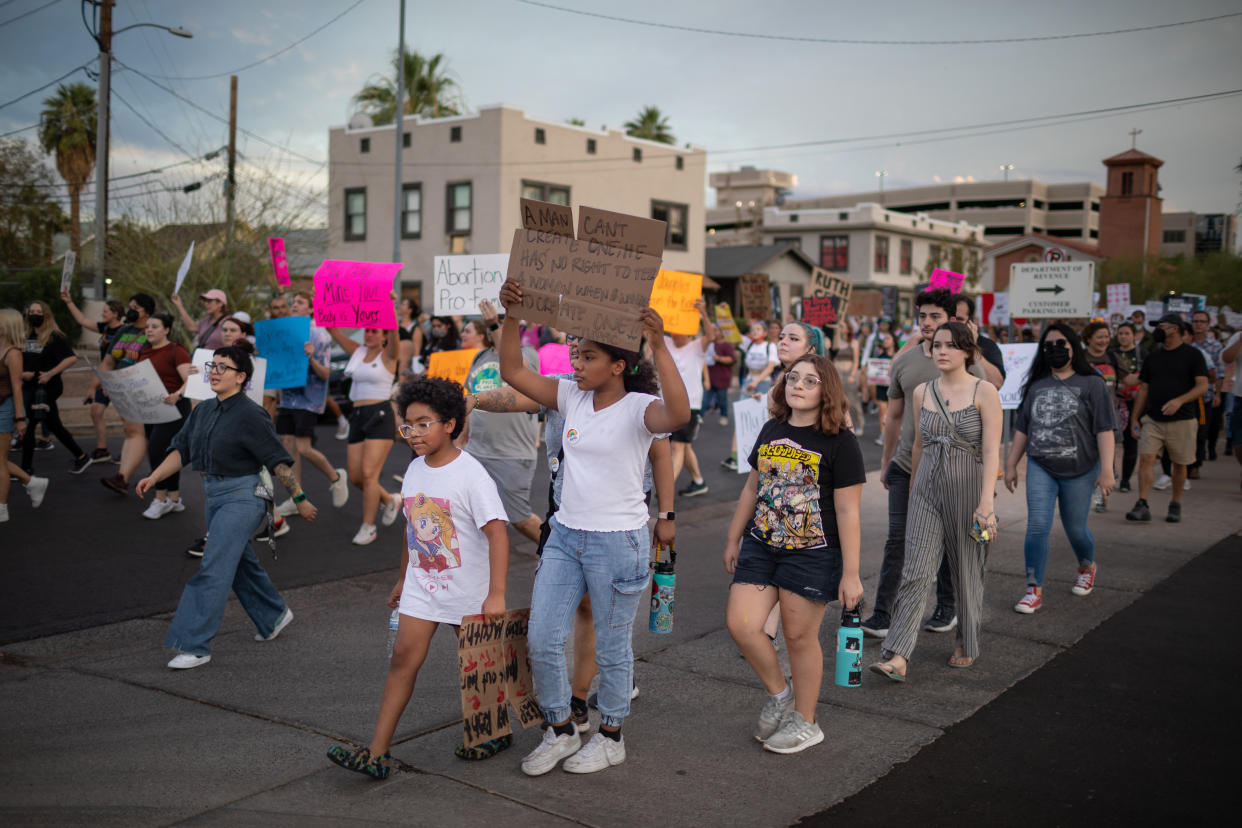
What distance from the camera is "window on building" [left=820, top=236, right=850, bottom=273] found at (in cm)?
5644

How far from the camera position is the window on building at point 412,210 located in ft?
116

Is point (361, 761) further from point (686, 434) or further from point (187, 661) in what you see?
point (686, 434)

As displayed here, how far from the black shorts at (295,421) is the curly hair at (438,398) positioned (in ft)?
17.3

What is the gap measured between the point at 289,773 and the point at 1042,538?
16.0 feet

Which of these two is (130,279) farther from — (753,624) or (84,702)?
(753,624)

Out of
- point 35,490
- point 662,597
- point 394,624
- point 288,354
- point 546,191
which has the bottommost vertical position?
point 35,490

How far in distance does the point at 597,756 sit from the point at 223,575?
2.48m

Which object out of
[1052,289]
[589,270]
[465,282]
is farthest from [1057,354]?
[1052,289]

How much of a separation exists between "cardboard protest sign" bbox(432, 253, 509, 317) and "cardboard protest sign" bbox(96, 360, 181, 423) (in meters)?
2.48

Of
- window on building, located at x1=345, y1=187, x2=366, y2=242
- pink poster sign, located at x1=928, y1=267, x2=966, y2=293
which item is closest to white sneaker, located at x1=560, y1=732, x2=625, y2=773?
pink poster sign, located at x1=928, y1=267, x2=966, y2=293

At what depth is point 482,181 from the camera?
3344cm

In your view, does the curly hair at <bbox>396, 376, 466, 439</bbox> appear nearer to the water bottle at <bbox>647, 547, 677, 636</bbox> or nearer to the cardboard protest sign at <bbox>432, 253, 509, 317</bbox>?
the water bottle at <bbox>647, 547, 677, 636</bbox>

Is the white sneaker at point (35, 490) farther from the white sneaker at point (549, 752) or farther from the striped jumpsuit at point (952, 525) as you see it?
the striped jumpsuit at point (952, 525)

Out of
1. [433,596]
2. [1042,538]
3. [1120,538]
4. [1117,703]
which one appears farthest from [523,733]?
[1120,538]
